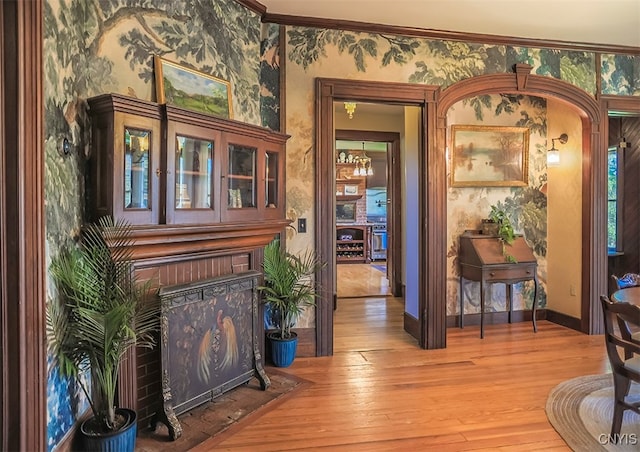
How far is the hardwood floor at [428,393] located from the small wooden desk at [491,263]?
568 mm

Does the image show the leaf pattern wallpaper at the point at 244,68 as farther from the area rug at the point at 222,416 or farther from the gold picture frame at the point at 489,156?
the area rug at the point at 222,416

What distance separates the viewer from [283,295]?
3.50 metres

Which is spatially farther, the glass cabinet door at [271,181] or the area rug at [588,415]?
the glass cabinet door at [271,181]

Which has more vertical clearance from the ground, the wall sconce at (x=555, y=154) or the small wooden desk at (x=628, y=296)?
the wall sconce at (x=555, y=154)

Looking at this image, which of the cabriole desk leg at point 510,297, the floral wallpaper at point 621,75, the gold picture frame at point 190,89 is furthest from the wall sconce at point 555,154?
the gold picture frame at point 190,89

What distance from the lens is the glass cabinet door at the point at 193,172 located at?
8.21 feet

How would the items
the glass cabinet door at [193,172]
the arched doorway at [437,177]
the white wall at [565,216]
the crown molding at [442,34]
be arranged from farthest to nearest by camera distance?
1. the white wall at [565,216]
2. the arched doorway at [437,177]
3. the crown molding at [442,34]
4. the glass cabinet door at [193,172]

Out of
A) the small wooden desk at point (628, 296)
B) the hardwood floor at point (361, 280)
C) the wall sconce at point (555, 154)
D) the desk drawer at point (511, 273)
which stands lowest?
the hardwood floor at point (361, 280)

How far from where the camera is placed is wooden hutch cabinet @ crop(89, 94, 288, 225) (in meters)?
Result: 2.21

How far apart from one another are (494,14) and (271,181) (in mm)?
2383

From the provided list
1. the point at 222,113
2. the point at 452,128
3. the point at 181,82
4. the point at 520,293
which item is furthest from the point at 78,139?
the point at 520,293

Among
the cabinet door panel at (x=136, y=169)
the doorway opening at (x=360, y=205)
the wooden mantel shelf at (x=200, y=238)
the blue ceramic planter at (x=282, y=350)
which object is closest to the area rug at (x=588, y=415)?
the blue ceramic planter at (x=282, y=350)

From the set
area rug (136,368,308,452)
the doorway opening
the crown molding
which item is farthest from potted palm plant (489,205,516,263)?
the doorway opening

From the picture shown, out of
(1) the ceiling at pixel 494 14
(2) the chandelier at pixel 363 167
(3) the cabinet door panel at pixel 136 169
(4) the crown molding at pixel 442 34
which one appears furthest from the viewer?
(2) the chandelier at pixel 363 167
